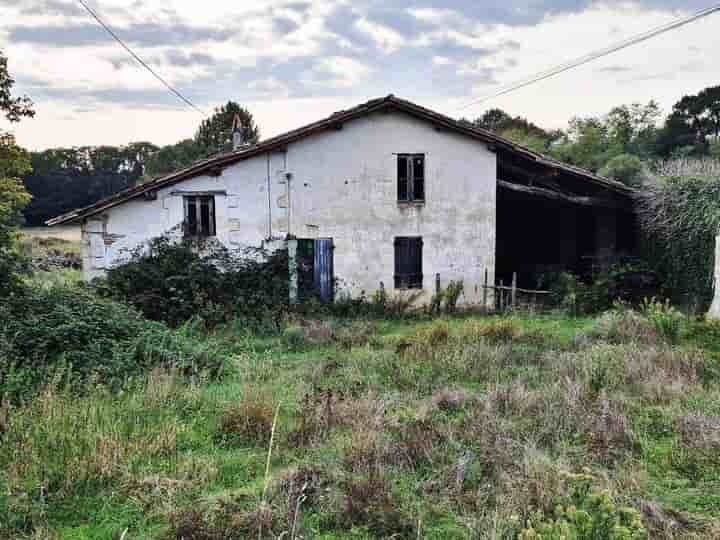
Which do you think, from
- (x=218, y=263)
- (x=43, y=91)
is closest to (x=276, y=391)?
(x=218, y=263)

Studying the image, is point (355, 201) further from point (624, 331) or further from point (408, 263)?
point (624, 331)

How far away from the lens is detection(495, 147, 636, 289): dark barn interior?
1506 cm

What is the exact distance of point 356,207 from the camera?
46.5 ft

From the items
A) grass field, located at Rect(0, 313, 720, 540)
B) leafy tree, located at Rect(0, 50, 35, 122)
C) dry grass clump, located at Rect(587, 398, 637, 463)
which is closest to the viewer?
grass field, located at Rect(0, 313, 720, 540)

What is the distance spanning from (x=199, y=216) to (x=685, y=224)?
1244 centimetres

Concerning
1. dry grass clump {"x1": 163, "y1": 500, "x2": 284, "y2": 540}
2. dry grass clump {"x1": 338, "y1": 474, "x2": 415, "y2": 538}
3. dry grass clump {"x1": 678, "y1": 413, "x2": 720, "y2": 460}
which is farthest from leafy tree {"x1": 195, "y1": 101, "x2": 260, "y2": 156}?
dry grass clump {"x1": 163, "y1": 500, "x2": 284, "y2": 540}

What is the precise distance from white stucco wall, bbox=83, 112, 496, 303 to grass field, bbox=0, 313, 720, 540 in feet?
21.5

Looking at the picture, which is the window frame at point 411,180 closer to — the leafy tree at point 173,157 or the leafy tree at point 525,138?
the leafy tree at point 525,138

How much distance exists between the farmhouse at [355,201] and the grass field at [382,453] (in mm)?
6509

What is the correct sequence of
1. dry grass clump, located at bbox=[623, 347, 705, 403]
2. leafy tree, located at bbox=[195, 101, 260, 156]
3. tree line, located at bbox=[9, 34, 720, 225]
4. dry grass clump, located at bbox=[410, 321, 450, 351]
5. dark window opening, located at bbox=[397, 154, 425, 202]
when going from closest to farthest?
dry grass clump, located at bbox=[623, 347, 705, 403] → dry grass clump, located at bbox=[410, 321, 450, 351] → dark window opening, located at bbox=[397, 154, 425, 202] → tree line, located at bbox=[9, 34, 720, 225] → leafy tree, located at bbox=[195, 101, 260, 156]

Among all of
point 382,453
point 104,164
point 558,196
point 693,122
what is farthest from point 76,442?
point 104,164

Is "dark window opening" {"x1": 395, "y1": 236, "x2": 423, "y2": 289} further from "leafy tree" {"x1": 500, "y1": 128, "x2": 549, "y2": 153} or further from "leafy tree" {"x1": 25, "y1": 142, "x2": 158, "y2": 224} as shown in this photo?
"leafy tree" {"x1": 25, "y1": 142, "x2": 158, "y2": 224}

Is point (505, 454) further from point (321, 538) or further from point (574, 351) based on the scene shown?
point (574, 351)

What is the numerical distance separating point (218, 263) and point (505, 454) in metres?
10.4
